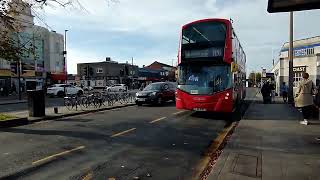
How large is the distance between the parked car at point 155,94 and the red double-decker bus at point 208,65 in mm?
8861

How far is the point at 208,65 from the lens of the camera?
18.0m

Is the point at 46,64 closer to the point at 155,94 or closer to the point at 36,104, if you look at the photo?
the point at 155,94

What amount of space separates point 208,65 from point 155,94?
32.4 feet

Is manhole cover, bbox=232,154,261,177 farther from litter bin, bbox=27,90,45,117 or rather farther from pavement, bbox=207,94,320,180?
litter bin, bbox=27,90,45,117

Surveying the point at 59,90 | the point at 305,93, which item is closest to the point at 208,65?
the point at 305,93

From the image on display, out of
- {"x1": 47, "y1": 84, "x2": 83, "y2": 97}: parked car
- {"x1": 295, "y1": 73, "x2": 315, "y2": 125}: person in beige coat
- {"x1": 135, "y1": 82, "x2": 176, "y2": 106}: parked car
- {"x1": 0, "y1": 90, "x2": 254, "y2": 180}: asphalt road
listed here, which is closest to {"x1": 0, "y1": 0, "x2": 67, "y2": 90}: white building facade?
{"x1": 47, "y1": 84, "x2": 83, "y2": 97}: parked car

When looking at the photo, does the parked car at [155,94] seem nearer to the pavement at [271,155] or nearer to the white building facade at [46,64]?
the pavement at [271,155]

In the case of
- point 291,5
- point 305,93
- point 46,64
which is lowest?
point 305,93

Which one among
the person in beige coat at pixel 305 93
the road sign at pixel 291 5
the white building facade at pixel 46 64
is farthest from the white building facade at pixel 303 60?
the road sign at pixel 291 5

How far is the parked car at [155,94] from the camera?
89.4 feet

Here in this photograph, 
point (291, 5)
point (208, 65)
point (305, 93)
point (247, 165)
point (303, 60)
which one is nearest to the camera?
point (291, 5)

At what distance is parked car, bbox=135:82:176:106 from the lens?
27234mm

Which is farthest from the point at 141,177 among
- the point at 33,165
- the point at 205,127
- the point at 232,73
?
the point at 232,73

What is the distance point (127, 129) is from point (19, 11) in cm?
733
